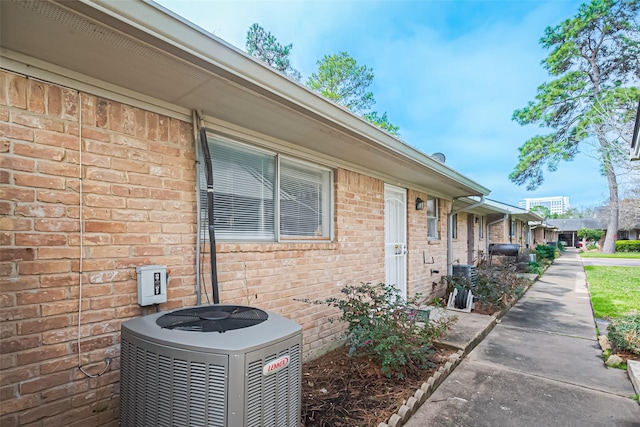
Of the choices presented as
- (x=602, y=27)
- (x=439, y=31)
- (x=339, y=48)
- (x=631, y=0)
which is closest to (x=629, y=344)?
(x=439, y=31)

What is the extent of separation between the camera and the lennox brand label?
5.17 ft

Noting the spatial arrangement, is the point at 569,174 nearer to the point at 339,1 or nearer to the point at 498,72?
the point at 498,72

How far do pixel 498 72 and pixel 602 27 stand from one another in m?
13.9

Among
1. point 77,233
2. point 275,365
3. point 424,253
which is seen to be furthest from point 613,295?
point 77,233

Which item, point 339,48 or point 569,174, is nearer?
point 339,48

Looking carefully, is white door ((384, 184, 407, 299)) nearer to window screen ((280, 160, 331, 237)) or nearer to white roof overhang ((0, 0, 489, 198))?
window screen ((280, 160, 331, 237))

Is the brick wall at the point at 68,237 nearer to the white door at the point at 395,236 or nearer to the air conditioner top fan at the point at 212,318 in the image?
the air conditioner top fan at the point at 212,318

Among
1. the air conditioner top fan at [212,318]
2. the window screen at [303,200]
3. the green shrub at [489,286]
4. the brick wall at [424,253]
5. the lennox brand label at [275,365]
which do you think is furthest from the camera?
the green shrub at [489,286]

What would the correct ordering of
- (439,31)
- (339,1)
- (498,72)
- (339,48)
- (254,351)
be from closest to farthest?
(254,351)
(339,1)
(439,31)
(498,72)
(339,48)

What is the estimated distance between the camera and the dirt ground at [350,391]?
2598 mm

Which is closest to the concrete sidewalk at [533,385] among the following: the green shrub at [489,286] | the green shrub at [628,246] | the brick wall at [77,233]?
the green shrub at [489,286]

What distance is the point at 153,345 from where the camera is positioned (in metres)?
1.58

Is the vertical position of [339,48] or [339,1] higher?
[339,48]

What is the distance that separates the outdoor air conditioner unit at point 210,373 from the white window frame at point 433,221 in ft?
20.2
